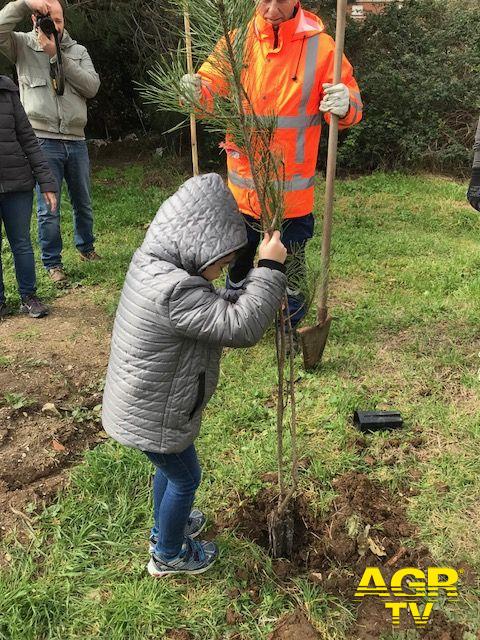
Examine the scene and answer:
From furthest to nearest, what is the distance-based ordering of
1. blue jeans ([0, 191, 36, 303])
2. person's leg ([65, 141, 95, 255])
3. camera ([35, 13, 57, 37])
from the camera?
person's leg ([65, 141, 95, 255]) < camera ([35, 13, 57, 37]) < blue jeans ([0, 191, 36, 303])

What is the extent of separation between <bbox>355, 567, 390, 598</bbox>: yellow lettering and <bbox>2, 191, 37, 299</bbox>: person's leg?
Result: 124 inches

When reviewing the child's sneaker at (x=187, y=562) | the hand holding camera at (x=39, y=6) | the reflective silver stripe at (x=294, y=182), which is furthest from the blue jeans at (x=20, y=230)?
the child's sneaker at (x=187, y=562)

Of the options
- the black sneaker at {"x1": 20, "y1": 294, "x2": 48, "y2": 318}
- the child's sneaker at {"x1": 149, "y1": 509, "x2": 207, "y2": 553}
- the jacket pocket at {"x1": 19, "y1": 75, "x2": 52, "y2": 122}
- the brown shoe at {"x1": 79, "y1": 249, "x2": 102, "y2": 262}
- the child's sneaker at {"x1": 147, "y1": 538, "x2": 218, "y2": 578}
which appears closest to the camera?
the child's sneaker at {"x1": 147, "y1": 538, "x2": 218, "y2": 578}

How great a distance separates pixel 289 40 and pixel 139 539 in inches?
96.6

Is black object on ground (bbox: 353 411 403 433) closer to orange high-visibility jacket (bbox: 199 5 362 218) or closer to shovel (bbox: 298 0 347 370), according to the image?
shovel (bbox: 298 0 347 370)

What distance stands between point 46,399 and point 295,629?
1910 millimetres

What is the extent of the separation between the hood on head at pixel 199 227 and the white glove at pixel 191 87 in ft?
0.97

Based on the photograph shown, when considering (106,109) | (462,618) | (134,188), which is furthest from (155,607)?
(106,109)

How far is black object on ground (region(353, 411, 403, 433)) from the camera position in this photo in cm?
289

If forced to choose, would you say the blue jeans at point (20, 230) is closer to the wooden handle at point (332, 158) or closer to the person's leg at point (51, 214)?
the person's leg at point (51, 214)

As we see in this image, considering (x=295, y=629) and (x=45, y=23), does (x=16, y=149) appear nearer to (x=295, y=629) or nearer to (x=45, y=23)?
(x=45, y=23)

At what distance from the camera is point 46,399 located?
318cm

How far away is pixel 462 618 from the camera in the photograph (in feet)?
6.55

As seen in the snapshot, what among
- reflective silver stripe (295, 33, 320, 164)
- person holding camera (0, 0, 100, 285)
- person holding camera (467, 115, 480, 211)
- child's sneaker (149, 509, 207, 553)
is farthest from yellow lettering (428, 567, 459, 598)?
person holding camera (0, 0, 100, 285)
